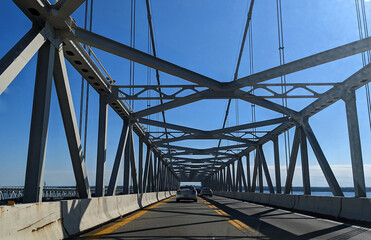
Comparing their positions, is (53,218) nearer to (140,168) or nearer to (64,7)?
(64,7)

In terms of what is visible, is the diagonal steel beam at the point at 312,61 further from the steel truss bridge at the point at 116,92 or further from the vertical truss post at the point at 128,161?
the vertical truss post at the point at 128,161

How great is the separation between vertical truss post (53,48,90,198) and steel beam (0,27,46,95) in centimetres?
123

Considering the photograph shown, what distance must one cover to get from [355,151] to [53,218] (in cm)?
1319

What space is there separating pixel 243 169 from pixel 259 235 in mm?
41560

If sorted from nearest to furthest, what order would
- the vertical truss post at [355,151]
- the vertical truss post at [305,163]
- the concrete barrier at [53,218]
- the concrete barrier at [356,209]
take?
the concrete barrier at [53,218], the concrete barrier at [356,209], the vertical truss post at [355,151], the vertical truss post at [305,163]

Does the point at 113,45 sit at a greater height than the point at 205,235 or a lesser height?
greater

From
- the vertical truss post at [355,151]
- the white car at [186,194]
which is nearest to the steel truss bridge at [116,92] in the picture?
the vertical truss post at [355,151]

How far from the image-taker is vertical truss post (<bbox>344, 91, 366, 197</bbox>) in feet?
49.7

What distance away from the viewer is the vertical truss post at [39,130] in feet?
29.1

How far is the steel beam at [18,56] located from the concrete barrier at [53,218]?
8.91 ft

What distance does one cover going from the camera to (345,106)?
55.3 ft

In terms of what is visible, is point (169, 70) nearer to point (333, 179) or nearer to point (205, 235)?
point (205, 235)

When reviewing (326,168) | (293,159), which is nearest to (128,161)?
(293,159)

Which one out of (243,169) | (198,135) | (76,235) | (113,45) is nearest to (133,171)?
(198,135)
